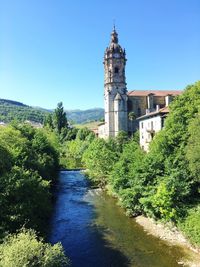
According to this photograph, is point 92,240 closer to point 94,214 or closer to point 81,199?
point 94,214

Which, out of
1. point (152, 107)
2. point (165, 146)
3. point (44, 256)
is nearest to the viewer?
point (44, 256)

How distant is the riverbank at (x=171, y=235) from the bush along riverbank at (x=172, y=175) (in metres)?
0.57

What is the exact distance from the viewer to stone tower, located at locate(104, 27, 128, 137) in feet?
298

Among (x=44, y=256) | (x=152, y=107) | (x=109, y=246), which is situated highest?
(x=152, y=107)

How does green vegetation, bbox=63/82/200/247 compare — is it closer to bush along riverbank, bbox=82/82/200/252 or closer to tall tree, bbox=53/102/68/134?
bush along riverbank, bbox=82/82/200/252

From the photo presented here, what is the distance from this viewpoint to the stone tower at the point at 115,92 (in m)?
90.9

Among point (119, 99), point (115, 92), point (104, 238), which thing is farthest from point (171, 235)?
point (115, 92)

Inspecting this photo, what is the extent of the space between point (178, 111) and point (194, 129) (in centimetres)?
607

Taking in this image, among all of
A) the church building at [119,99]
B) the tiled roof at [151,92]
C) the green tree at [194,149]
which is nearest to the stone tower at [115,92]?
the church building at [119,99]

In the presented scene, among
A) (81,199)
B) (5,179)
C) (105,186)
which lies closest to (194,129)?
(5,179)

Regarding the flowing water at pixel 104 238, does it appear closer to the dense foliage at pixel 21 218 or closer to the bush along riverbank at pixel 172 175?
the bush along riverbank at pixel 172 175

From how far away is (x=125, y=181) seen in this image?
4222 cm

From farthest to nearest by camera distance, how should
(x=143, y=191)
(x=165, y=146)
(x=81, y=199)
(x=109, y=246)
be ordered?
1. (x=81, y=199)
2. (x=165, y=146)
3. (x=143, y=191)
4. (x=109, y=246)

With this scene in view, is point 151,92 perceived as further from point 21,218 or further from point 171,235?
point 21,218
